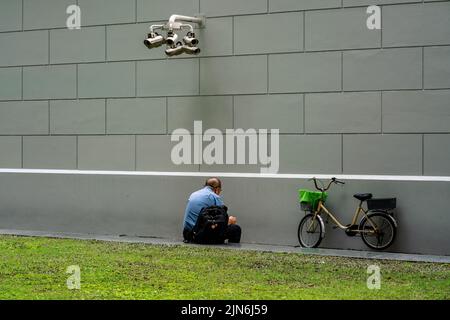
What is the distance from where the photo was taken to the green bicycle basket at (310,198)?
13914 millimetres

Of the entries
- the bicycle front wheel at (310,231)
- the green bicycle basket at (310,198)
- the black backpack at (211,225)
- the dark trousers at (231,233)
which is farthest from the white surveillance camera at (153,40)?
the bicycle front wheel at (310,231)

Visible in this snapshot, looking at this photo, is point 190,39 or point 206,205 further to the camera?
point 190,39

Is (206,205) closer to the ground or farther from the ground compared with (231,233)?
farther from the ground

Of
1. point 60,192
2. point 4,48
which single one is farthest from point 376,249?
point 4,48

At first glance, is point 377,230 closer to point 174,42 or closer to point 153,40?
point 174,42

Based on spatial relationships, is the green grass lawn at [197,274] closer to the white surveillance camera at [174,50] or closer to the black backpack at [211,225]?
the black backpack at [211,225]

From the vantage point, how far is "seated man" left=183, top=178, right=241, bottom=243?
1417cm

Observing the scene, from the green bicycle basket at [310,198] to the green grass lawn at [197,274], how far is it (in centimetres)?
113

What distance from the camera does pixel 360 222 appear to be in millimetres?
13766

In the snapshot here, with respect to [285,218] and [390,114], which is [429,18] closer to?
[390,114]

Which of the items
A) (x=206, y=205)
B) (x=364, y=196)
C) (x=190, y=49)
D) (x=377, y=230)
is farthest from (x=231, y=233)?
(x=190, y=49)

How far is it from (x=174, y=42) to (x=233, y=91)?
136 cm

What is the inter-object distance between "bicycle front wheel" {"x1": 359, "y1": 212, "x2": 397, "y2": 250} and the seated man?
2216mm
